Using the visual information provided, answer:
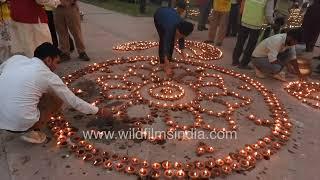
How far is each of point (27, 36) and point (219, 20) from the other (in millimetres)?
4911

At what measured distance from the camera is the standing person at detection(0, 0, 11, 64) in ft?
17.2

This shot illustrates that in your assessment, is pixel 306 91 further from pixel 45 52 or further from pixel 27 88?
pixel 27 88

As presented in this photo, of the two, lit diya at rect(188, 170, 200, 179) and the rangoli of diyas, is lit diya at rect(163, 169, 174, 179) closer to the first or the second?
the rangoli of diyas

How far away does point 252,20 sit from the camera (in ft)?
22.1

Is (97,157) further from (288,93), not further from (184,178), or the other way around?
(288,93)

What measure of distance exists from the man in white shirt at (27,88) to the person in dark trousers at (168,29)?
2.40 meters

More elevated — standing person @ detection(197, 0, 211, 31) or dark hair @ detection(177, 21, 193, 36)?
dark hair @ detection(177, 21, 193, 36)

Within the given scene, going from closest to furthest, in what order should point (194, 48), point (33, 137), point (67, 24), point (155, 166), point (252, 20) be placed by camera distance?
point (155, 166)
point (33, 137)
point (67, 24)
point (252, 20)
point (194, 48)

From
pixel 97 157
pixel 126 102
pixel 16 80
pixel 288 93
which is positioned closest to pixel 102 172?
pixel 97 157

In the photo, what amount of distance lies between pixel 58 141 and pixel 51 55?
44.4 inches

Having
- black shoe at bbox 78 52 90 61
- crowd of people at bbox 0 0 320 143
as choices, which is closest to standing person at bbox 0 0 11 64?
crowd of people at bbox 0 0 320 143

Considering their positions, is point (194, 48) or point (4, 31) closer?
point (4, 31)

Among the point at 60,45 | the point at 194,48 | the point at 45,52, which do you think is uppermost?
the point at 45,52

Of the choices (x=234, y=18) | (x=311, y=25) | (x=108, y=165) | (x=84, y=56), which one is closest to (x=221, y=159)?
(x=108, y=165)
